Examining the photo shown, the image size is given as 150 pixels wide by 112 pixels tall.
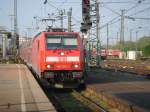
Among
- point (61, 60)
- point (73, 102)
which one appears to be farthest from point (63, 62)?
point (73, 102)

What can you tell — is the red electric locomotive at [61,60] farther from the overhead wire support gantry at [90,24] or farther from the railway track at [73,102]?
the overhead wire support gantry at [90,24]

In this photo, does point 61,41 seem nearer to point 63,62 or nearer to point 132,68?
point 63,62

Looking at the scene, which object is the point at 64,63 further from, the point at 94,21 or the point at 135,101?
the point at 94,21

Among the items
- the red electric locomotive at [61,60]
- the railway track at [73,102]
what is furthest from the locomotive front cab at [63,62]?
the railway track at [73,102]

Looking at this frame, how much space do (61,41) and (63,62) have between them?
1.13 meters

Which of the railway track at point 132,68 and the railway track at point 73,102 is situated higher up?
the railway track at point 132,68

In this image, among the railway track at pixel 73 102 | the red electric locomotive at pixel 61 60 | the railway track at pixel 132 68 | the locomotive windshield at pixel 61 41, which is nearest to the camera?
the railway track at pixel 73 102

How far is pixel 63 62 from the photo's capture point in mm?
21719

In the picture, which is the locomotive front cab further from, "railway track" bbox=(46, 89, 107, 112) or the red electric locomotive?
"railway track" bbox=(46, 89, 107, 112)

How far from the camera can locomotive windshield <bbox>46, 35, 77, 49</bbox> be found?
72.5 feet

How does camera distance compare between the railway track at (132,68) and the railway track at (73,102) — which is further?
the railway track at (132,68)

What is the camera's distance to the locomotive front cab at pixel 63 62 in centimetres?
2166

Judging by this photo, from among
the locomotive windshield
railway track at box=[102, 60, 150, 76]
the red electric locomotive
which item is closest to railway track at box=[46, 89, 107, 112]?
the red electric locomotive

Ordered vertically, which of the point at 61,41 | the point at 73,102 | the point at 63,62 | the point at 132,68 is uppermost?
the point at 61,41
